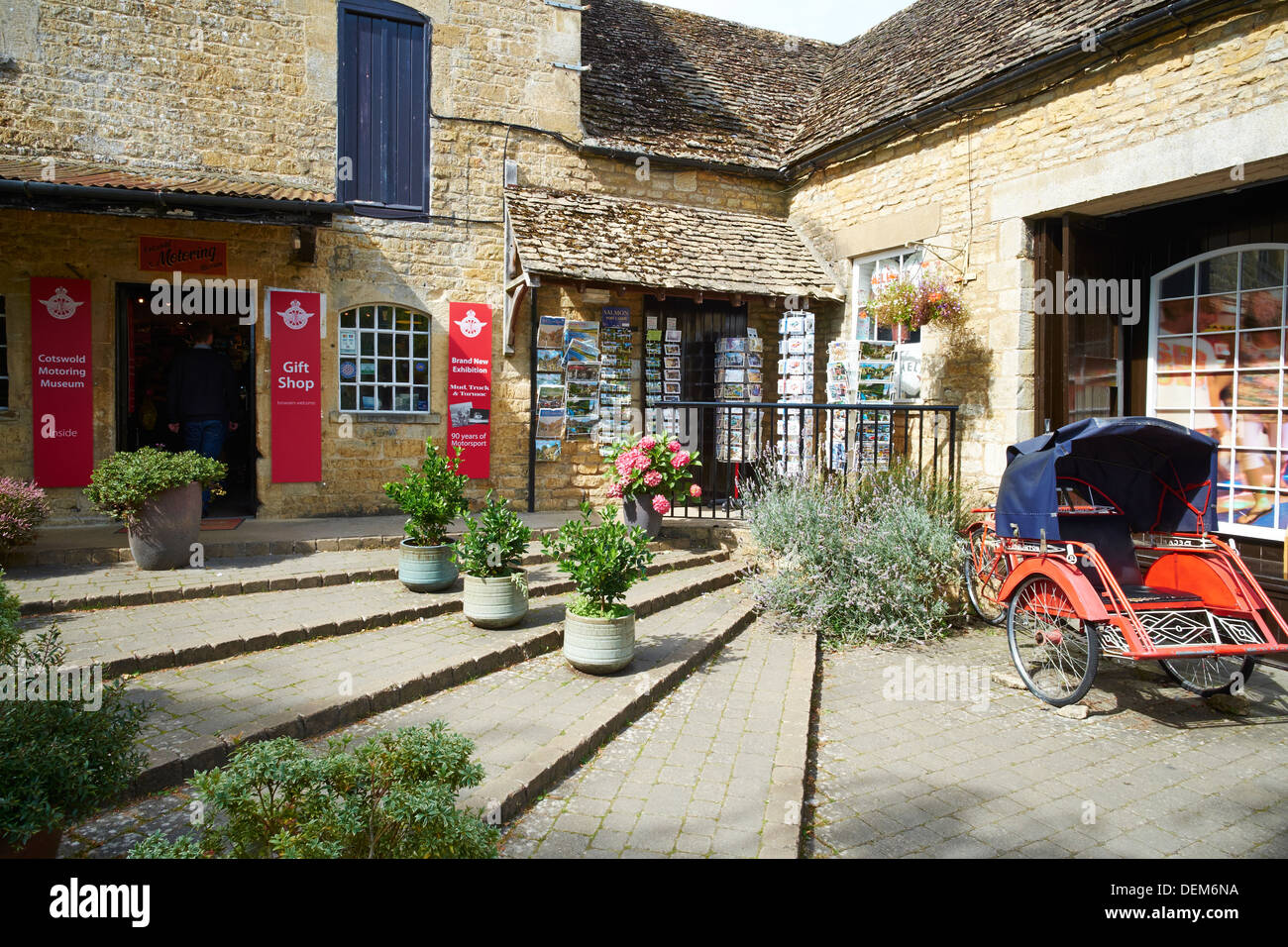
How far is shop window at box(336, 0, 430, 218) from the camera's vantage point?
30.8ft

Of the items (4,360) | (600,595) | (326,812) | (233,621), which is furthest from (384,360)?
(326,812)

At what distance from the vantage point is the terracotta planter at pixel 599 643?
16.2ft

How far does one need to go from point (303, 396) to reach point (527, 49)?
523 cm

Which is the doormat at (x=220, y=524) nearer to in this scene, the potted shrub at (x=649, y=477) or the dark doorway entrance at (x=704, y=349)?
the potted shrub at (x=649, y=477)

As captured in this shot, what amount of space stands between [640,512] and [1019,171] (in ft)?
16.8

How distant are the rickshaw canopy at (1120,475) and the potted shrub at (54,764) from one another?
16.3ft

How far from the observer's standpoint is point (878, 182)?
32.3 feet

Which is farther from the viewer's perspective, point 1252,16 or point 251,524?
point 251,524

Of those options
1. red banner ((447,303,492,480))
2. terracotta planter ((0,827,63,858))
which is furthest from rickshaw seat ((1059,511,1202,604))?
red banner ((447,303,492,480))
